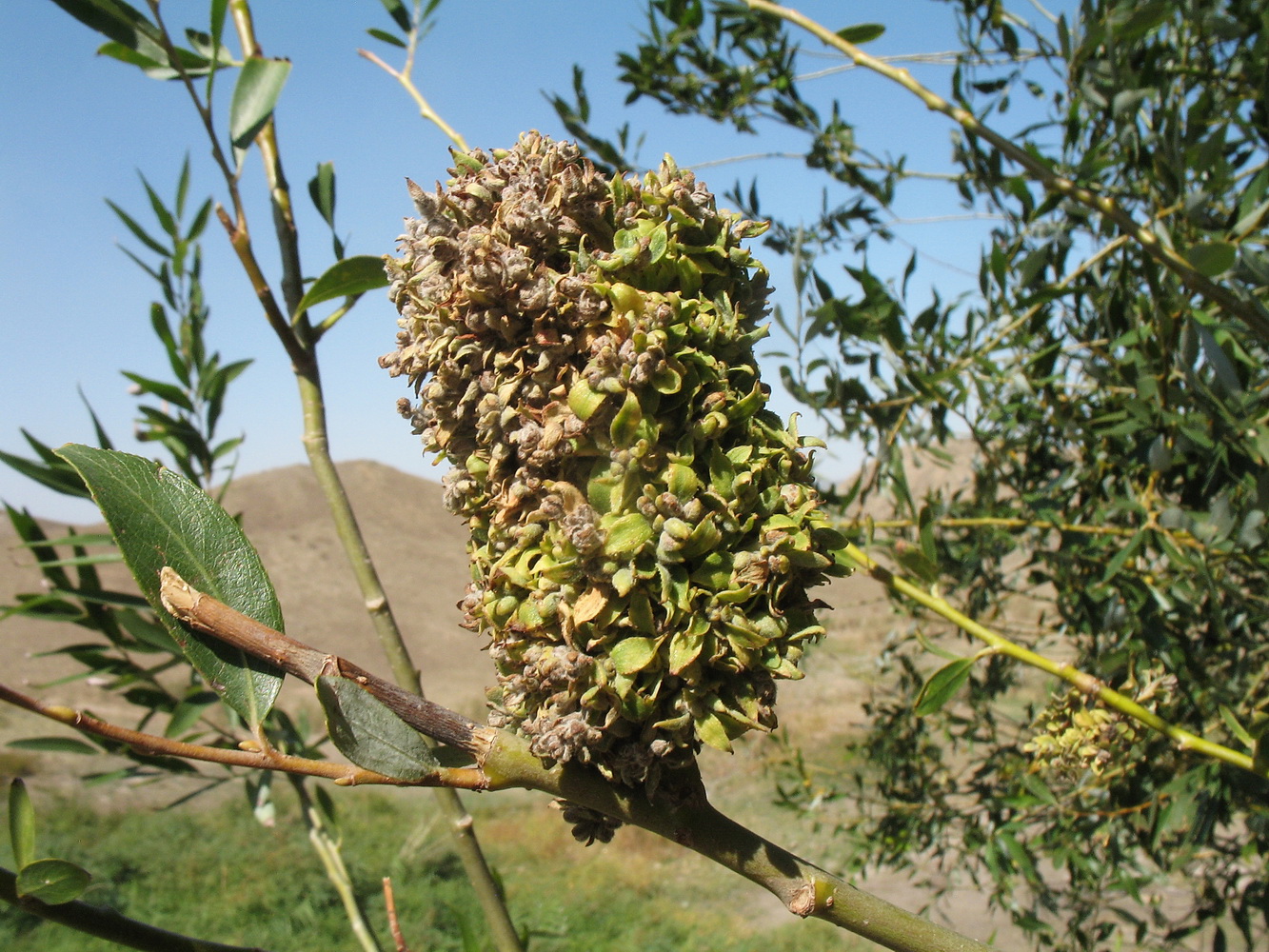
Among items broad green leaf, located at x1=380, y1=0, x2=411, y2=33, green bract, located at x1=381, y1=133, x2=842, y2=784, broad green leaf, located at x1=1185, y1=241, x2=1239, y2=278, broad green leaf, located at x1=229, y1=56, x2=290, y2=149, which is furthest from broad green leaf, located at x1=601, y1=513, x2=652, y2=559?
broad green leaf, located at x1=380, y1=0, x2=411, y2=33

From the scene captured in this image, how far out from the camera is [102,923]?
590mm

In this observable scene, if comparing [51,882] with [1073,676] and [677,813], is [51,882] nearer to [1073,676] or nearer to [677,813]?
[677,813]

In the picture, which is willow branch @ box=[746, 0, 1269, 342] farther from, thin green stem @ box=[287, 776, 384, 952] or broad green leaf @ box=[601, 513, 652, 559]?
thin green stem @ box=[287, 776, 384, 952]

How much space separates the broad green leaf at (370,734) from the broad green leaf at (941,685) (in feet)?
1.70

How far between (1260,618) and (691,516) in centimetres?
123

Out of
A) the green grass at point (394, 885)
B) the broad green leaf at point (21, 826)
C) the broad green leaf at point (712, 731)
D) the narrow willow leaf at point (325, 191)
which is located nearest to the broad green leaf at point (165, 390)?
the narrow willow leaf at point (325, 191)

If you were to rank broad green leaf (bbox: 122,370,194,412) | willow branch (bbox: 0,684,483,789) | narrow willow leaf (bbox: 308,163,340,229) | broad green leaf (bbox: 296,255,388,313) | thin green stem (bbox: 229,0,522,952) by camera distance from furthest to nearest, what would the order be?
1. broad green leaf (bbox: 122,370,194,412)
2. narrow willow leaf (bbox: 308,163,340,229)
3. thin green stem (bbox: 229,0,522,952)
4. broad green leaf (bbox: 296,255,388,313)
5. willow branch (bbox: 0,684,483,789)

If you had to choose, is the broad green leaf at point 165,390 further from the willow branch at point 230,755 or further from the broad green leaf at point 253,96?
the willow branch at point 230,755

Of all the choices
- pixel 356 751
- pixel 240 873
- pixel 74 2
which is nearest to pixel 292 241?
pixel 74 2

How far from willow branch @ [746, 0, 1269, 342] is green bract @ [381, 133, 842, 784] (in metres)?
0.62

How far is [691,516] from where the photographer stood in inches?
23.3

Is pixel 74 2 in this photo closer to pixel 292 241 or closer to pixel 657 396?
pixel 292 241

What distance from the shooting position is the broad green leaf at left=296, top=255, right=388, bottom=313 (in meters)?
0.84

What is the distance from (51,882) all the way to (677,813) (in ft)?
1.31
